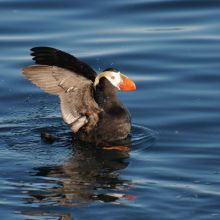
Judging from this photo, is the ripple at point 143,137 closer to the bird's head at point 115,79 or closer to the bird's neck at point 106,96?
the bird's neck at point 106,96

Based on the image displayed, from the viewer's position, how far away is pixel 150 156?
573 centimetres

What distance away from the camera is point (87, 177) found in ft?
16.7

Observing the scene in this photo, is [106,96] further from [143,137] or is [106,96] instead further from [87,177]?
[87,177]

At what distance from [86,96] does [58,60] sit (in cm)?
65

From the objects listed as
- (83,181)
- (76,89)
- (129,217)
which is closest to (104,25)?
(76,89)

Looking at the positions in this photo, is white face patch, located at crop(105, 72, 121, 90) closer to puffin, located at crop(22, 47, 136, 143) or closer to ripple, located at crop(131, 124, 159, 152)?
puffin, located at crop(22, 47, 136, 143)

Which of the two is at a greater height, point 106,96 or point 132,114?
point 106,96

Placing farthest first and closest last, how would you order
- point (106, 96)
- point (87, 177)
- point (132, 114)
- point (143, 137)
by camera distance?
point (132, 114) → point (143, 137) → point (106, 96) → point (87, 177)

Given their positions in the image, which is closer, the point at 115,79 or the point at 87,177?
the point at 87,177

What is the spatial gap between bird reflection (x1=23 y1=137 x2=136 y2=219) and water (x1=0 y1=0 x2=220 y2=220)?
0.01m

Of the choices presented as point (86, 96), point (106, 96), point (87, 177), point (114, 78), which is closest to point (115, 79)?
point (114, 78)

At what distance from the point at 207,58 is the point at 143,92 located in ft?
6.47

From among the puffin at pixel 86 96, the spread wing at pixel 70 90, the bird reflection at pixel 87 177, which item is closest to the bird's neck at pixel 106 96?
the puffin at pixel 86 96

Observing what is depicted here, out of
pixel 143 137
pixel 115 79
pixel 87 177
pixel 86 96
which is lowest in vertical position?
pixel 87 177
